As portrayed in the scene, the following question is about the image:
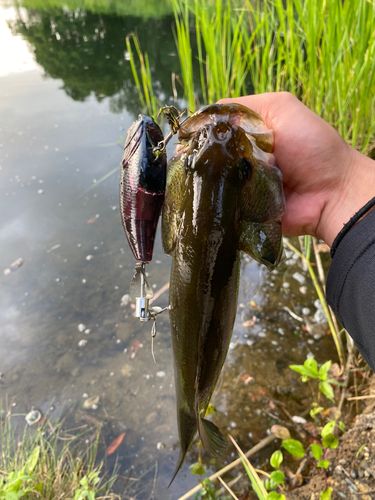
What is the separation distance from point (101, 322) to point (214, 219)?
2458 millimetres

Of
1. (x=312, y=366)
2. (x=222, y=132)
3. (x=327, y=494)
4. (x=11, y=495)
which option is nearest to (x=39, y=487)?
(x=11, y=495)

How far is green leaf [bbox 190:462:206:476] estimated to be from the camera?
2203 millimetres

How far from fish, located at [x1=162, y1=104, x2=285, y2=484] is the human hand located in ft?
1.02

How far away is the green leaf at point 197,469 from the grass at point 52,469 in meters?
0.52

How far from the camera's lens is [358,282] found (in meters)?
1.18

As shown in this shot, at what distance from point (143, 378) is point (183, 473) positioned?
77cm

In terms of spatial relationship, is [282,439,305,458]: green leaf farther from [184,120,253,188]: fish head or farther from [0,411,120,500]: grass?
[184,120,253,188]: fish head

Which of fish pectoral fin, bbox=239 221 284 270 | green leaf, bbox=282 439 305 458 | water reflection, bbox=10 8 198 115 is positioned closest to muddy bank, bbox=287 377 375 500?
green leaf, bbox=282 439 305 458

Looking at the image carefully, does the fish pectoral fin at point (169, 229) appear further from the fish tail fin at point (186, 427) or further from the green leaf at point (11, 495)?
the green leaf at point (11, 495)

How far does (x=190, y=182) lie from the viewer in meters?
1.09

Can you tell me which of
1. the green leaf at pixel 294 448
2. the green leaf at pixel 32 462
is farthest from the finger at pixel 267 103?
the green leaf at pixel 32 462

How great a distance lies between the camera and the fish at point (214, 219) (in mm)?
1062

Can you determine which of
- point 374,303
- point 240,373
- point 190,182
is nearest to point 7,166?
point 240,373

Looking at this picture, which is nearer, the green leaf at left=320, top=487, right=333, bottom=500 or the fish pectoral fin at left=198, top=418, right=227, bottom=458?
the fish pectoral fin at left=198, top=418, right=227, bottom=458
